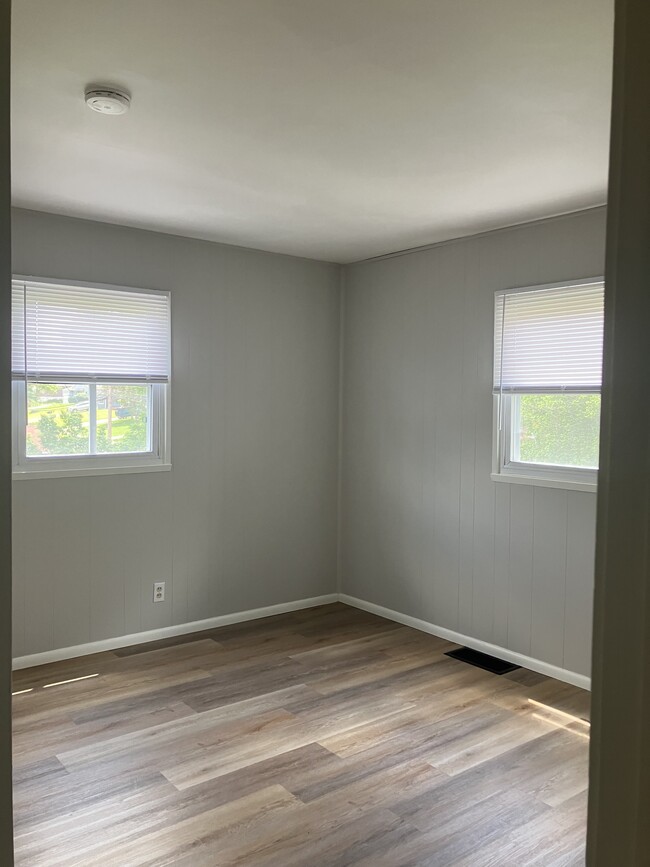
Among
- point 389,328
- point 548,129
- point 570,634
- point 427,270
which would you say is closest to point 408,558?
point 570,634

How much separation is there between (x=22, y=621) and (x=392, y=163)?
3019 millimetres

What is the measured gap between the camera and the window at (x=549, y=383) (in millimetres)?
3619

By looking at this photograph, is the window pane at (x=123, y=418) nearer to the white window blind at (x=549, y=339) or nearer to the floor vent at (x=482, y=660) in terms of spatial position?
the white window blind at (x=549, y=339)

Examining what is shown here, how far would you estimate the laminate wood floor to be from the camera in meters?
2.34

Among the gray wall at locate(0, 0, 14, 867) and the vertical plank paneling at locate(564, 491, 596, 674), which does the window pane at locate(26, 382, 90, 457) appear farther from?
the gray wall at locate(0, 0, 14, 867)

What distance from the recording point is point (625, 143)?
25.7 inches

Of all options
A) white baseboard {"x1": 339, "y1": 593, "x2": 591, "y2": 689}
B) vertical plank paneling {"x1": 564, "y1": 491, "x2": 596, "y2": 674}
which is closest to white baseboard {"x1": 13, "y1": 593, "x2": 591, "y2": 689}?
white baseboard {"x1": 339, "y1": 593, "x2": 591, "y2": 689}

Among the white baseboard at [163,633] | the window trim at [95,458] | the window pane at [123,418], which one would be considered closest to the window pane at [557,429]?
the white baseboard at [163,633]

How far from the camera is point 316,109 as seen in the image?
239cm

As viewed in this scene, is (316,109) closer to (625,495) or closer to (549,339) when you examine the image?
(549,339)

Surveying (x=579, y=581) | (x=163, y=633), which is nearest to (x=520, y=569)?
(x=579, y=581)

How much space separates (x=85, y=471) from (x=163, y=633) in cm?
115

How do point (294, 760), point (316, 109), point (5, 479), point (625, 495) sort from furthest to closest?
point (294, 760) → point (316, 109) → point (5, 479) → point (625, 495)

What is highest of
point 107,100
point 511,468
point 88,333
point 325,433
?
point 107,100
